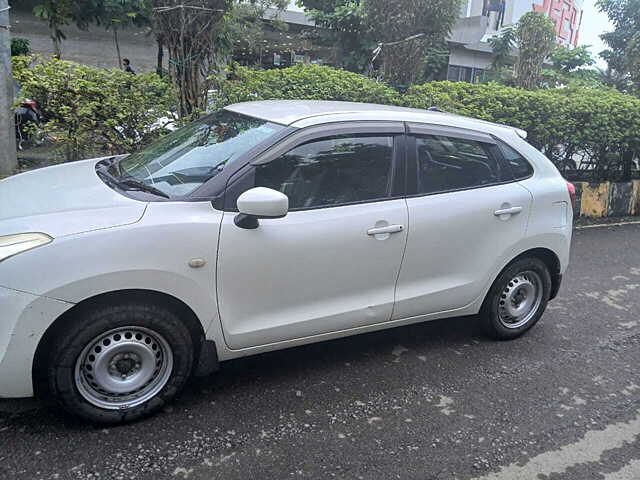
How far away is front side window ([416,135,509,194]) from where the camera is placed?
153 inches

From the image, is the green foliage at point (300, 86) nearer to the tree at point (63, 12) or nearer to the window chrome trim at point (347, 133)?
the window chrome trim at point (347, 133)

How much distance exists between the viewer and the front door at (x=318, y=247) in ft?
10.5

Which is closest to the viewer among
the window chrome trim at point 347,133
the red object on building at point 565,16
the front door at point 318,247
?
the front door at point 318,247

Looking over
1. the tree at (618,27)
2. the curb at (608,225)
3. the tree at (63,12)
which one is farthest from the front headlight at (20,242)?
the tree at (618,27)

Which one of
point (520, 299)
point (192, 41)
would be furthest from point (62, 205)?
point (192, 41)

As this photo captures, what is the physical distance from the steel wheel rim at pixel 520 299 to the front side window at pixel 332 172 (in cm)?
141

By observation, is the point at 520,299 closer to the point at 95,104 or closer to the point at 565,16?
the point at 95,104

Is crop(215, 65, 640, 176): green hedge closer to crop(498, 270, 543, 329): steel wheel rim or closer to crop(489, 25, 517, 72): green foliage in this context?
crop(498, 270, 543, 329): steel wheel rim

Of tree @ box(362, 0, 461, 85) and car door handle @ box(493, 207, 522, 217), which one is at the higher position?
tree @ box(362, 0, 461, 85)

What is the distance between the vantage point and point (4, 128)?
6.56m

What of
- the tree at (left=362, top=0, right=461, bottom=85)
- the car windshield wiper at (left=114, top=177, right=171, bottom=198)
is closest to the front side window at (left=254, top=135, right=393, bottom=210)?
the car windshield wiper at (left=114, top=177, right=171, bottom=198)

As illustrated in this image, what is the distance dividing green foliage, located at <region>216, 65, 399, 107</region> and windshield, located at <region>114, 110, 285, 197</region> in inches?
101

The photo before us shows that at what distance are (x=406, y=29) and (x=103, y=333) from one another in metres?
7.23

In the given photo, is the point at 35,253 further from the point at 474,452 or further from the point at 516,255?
the point at 516,255
